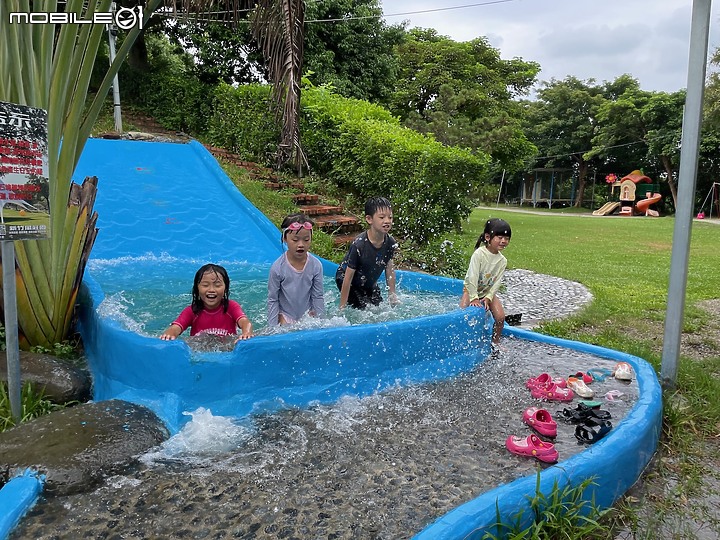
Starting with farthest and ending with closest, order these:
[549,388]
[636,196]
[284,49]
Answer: [636,196] < [284,49] < [549,388]

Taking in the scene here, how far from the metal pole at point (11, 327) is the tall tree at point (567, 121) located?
4337 centimetres

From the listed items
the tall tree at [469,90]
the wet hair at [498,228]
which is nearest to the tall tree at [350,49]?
the tall tree at [469,90]

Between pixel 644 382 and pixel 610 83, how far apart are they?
1769 inches

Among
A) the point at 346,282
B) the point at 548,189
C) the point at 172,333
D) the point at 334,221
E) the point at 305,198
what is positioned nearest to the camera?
the point at 172,333

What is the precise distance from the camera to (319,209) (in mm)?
9844

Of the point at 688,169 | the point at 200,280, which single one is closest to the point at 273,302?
the point at 200,280

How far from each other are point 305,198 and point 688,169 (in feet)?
23.8

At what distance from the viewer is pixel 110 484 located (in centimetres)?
272

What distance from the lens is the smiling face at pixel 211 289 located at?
418 centimetres

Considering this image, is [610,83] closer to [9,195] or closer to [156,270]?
[156,270]

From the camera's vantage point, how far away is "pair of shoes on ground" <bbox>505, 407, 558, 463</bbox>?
121 inches

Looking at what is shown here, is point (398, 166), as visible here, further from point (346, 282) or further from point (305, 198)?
point (346, 282)

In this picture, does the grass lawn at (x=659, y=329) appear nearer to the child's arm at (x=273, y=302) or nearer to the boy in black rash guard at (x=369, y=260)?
the boy in black rash guard at (x=369, y=260)

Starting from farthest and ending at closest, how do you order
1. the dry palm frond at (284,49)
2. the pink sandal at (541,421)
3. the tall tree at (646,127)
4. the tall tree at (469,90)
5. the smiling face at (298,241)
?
the tall tree at (646,127), the tall tree at (469,90), the dry palm frond at (284,49), the smiling face at (298,241), the pink sandal at (541,421)
